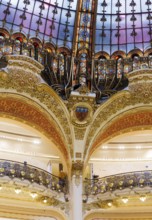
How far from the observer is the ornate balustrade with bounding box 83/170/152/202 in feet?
52.2

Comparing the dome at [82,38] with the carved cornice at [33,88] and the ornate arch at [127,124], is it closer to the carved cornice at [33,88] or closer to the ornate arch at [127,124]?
the carved cornice at [33,88]

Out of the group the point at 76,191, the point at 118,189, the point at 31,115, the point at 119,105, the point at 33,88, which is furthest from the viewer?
the point at 119,105

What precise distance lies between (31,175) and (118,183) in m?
3.71

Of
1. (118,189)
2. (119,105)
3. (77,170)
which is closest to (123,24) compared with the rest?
(119,105)

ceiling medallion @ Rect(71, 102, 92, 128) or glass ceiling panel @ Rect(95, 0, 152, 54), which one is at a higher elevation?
glass ceiling panel @ Rect(95, 0, 152, 54)

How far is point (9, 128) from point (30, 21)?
547 cm

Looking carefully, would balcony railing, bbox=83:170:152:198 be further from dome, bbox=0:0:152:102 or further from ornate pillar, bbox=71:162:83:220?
dome, bbox=0:0:152:102

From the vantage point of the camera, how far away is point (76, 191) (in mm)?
15727

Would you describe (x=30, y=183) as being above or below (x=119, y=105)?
below

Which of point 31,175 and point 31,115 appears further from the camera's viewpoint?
point 31,115

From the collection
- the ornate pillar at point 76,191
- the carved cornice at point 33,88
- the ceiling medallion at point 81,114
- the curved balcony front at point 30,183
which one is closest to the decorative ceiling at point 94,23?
the carved cornice at point 33,88

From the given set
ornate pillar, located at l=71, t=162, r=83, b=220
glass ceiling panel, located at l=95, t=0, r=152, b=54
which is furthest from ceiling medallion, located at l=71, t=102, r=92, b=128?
glass ceiling panel, located at l=95, t=0, r=152, b=54

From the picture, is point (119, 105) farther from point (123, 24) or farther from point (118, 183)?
point (123, 24)

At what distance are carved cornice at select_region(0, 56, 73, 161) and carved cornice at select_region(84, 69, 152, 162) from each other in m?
1.13
